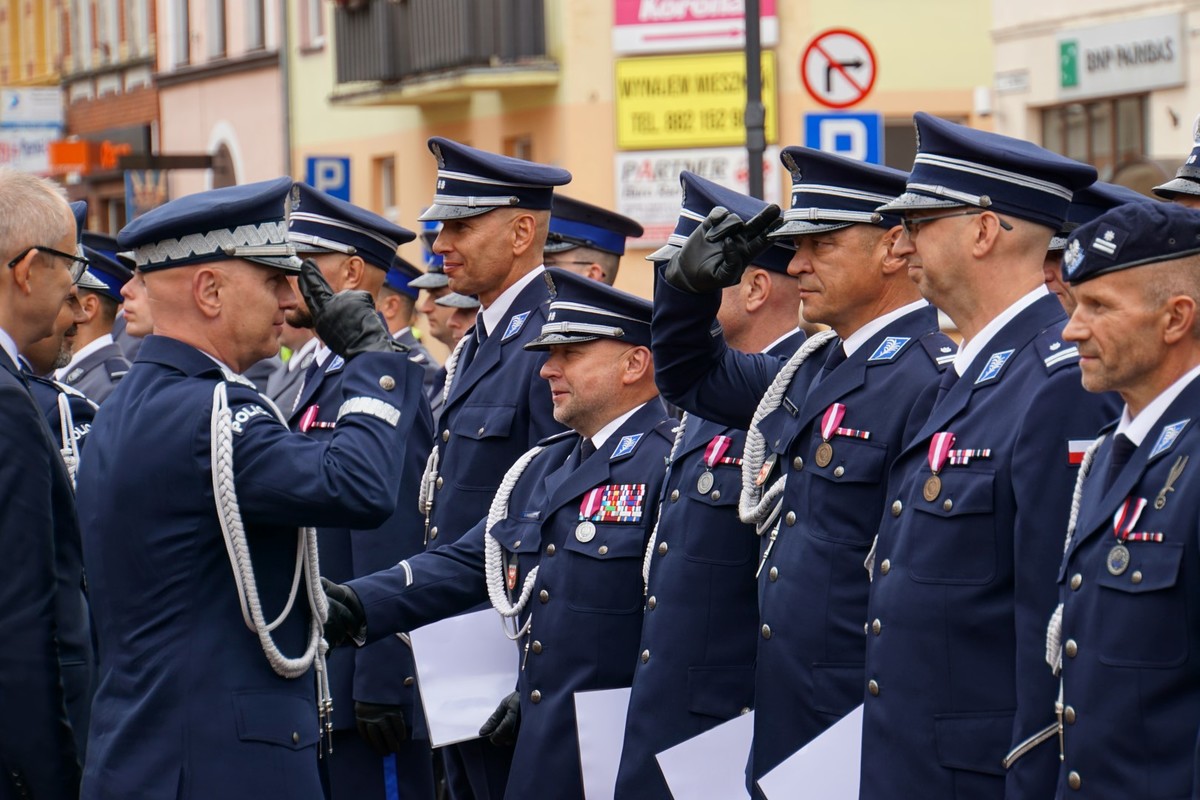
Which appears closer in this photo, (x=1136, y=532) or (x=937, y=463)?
(x=1136, y=532)

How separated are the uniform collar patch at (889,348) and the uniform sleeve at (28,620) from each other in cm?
219

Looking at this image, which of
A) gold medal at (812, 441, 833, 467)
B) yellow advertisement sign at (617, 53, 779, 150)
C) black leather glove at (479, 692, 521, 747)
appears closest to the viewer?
gold medal at (812, 441, 833, 467)

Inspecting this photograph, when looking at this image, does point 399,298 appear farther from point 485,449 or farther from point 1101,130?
point 1101,130

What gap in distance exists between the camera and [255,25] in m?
31.3

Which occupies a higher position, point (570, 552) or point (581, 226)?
point (581, 226)

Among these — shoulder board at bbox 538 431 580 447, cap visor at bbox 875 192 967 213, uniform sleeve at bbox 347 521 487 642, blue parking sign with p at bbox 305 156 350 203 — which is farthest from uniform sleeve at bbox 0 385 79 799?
blue parking sign with p at bbox 305 156 350 203

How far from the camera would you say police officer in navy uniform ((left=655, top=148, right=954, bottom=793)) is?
5.49 m

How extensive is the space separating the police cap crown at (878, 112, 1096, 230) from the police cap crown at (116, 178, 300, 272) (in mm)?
1569

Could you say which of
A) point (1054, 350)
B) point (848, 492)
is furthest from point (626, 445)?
point (1054, 350)

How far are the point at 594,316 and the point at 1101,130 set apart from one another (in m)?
14.8

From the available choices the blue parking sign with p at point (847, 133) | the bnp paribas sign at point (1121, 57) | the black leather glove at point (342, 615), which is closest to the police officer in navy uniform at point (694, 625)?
the black leather glove at point (342, 615)

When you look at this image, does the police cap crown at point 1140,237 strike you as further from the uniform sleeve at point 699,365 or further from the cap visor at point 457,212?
the cap visor at point 457,212

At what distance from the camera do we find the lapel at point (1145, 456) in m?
4.23

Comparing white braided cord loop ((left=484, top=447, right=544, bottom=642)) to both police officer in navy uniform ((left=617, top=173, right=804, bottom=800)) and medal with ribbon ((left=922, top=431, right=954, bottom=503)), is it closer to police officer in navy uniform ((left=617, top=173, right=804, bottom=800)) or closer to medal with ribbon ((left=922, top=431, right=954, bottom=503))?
police officer in navy uniform ((left=617, top=173, right=804, bottom=800))
